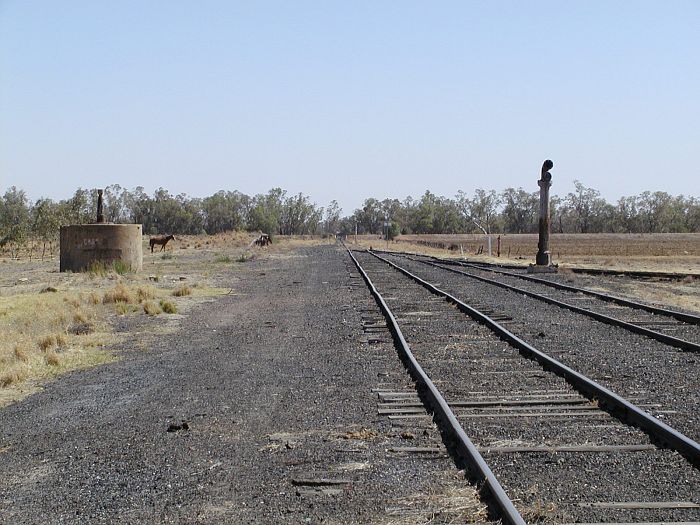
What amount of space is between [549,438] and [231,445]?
2.63 meters

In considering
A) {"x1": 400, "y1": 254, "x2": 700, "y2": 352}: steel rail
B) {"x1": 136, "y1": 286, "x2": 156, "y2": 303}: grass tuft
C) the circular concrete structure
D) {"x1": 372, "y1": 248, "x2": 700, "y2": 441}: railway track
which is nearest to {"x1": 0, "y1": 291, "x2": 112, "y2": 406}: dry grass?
{"x1": 136, "y1": 286, "x2": 156, "y2": 303}: grass tuft

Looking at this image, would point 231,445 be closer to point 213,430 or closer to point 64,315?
point 213,430

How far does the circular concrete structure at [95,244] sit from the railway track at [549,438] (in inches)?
859

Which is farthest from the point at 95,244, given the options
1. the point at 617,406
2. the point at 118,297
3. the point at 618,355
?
the point at 617,406

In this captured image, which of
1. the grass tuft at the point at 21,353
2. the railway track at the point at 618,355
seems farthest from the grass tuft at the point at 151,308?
the railway track at the point at 618,355

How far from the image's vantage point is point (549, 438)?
695 cm

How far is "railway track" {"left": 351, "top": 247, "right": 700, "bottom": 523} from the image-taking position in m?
5.29

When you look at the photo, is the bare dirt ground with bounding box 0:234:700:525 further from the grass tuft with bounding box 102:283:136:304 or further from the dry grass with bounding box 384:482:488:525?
the grass tuft with bounding box 102:283:136:304

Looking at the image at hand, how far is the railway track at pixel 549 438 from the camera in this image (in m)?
5.29

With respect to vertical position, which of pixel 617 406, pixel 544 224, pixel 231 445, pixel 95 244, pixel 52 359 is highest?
pixel 544 224

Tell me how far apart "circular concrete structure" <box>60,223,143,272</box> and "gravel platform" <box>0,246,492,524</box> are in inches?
773

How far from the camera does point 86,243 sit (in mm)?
31750

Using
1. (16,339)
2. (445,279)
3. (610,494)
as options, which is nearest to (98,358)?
(16,339)

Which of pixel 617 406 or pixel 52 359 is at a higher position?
pixel 617 406
